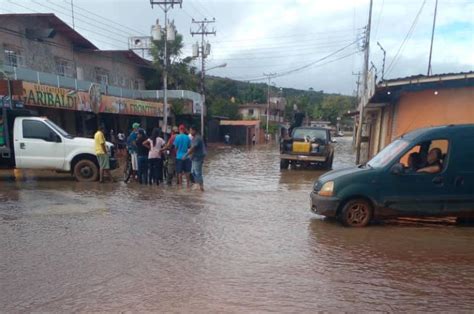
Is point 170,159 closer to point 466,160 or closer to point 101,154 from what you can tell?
point 101,154

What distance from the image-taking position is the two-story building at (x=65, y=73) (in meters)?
19.8

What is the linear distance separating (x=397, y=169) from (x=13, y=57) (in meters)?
21.6

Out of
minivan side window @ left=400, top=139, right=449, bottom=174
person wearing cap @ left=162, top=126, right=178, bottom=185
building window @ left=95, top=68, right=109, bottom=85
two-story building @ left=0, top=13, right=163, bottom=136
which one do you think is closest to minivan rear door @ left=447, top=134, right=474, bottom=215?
minivan side window @ left=400, top=139, right=449, bottom=174

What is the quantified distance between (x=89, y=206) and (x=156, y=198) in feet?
5.42

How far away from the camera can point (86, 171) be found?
12945 mm

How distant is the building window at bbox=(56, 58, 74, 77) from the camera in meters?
25.9

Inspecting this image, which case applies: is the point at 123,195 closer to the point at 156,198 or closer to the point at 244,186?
the point at 156,198

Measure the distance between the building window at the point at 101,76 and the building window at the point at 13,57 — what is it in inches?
290

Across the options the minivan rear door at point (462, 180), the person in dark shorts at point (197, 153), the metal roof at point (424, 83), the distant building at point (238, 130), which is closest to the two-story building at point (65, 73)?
the person in dark shorts at point (197, 153)

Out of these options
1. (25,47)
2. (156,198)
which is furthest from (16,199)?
(25,47)

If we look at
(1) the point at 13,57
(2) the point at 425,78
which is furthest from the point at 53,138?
(1) the point at 13,57

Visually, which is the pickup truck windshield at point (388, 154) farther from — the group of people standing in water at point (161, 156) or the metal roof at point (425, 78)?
the metal roof at point (425, 78)

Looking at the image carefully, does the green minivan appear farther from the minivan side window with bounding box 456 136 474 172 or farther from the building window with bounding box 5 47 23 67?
the building window with bounding box 5 47 23 67

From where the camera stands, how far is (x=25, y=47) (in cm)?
2294
